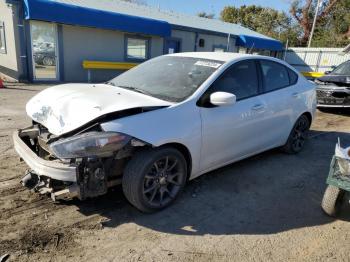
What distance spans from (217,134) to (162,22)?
45.0 ft

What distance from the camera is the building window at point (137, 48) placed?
16594 millimetres

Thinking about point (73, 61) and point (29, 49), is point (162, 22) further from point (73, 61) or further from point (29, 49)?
point (29, 49)

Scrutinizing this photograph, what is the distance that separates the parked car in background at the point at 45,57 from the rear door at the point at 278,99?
10.9 metres

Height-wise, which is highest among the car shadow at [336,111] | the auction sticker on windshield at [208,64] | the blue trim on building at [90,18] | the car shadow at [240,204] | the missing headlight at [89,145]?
the blue trim on building at [90,18]

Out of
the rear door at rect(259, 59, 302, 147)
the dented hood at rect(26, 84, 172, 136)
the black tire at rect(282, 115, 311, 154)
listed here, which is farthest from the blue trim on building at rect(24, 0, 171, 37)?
the black tire at rect(282, 115, 311, 154)

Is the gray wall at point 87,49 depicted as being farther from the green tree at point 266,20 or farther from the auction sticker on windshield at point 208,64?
the green tree at point 266,20

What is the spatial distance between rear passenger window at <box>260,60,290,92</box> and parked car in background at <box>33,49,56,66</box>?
1089 centimetres

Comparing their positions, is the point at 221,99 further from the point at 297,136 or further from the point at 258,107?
the point at 297,136

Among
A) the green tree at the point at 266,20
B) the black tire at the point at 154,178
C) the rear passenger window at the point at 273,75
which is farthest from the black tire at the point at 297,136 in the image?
the green tree at the point at 266,20

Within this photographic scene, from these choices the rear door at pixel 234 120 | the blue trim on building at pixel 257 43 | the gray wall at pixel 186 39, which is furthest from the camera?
the blue trim on building at pixel 257 43

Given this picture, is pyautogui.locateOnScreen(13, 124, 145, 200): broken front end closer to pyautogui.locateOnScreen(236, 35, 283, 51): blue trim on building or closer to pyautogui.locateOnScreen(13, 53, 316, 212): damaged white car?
pyautogui.locateOnScreen(13, 53, 316, 212): damaged white car

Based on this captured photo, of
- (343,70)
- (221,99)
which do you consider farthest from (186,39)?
(221,99)

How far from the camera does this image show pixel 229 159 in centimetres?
434

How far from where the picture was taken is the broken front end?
301 cm
